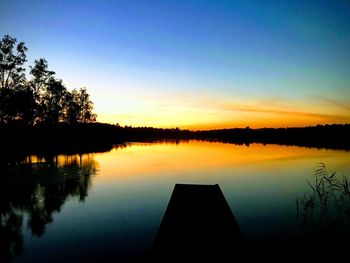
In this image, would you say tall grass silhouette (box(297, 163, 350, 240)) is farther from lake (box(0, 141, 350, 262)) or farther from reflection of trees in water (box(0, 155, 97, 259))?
reflection of trees in water (box(0, 155, 97, 259))

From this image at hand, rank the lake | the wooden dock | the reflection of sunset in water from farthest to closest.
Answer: the reflection of sunset in water → the lake → the wooden dock

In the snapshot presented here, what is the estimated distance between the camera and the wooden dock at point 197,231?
7.70 metres

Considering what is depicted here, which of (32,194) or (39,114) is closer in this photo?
(32,194)

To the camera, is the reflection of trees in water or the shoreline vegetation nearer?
the reflection of trees in water

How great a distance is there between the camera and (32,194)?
1998 cm

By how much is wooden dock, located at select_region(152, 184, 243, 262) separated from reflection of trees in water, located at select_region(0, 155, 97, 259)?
19.0 feet

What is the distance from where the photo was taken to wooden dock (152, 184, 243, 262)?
7.70 m

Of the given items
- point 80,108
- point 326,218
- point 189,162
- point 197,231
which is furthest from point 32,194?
point 80,108

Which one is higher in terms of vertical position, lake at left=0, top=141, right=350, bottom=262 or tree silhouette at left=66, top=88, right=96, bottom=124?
tree silhouette at left=66, top=88, right=96, bottom=124

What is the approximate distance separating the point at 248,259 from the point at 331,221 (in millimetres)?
9293

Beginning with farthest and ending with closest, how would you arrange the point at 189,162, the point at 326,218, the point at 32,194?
1. the point at 189,162
2. the point at 32,194
3. the point at 326,218

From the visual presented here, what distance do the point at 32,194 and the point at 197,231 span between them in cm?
1487

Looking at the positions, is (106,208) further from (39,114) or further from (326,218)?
(39,114)

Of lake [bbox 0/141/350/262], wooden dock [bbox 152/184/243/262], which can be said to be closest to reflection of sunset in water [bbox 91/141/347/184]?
lake [bbox 0/141/350/262]
